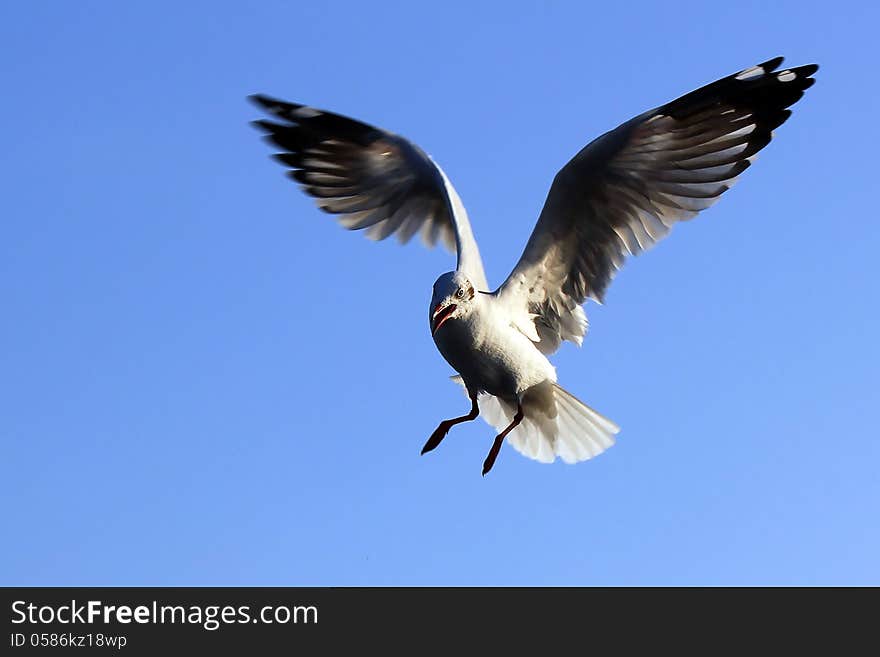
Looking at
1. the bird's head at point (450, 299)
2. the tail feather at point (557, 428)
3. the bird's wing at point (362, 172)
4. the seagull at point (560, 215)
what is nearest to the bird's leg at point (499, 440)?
the seagull at point (560, 215)

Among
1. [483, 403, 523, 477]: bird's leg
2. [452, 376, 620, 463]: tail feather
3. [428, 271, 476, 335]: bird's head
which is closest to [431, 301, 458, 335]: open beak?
[428, 271, 476, 335]: bird's head

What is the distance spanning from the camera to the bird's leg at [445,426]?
7616 millimetres

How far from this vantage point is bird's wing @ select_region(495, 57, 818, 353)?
7.41m

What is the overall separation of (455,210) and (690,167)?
1.53m

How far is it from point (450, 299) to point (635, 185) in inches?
62.7

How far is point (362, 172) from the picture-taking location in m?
8.94

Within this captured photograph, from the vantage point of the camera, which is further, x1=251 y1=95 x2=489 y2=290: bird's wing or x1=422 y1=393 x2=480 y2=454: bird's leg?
x1=251 y1=95 x2=489 y2=290: bird's wing

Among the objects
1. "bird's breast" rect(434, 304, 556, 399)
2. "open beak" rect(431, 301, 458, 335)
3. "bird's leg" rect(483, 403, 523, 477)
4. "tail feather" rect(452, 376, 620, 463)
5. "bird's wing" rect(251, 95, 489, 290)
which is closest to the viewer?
"open beak" rect(431, 301, 458, 335)

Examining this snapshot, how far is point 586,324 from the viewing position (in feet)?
27.0

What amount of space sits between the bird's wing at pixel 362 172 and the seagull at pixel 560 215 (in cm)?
1

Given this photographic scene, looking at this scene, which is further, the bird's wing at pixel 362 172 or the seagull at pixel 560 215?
the bird's wing at pixel 362 172

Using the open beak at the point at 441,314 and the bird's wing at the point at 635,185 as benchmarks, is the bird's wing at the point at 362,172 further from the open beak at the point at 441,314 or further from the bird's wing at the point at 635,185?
the open beak at the point at 441,314

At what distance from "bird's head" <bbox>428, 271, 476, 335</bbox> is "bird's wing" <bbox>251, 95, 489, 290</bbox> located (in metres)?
1.39

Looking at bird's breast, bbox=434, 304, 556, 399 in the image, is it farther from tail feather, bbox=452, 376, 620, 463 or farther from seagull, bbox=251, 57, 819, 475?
tail feather, bbox=452, 376, 620, 463
